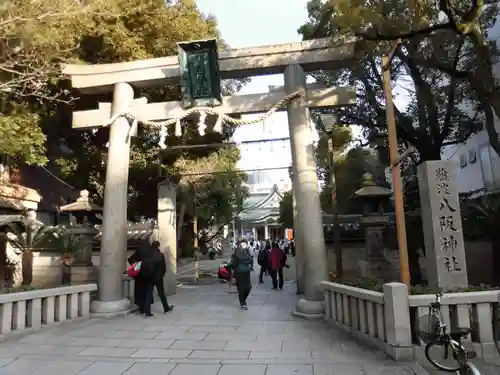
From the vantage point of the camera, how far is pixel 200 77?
9.73 m

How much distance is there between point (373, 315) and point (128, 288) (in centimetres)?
→ 662

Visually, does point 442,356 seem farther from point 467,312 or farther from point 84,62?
point 84,62

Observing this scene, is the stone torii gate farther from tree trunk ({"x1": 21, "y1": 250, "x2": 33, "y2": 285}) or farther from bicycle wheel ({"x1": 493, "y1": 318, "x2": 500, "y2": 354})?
tree trunk ({"x1": 21, "y1": 250, "x2": 33, "y2": 285})

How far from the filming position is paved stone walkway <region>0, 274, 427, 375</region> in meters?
5.29

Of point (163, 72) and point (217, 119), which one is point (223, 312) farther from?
point (163, 72)

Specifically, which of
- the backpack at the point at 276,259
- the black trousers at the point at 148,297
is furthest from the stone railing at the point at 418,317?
the backpack at the point at 276,259

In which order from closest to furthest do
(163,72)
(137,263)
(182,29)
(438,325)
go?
(438,325) < (137,263) < (163,72) < (182,29)

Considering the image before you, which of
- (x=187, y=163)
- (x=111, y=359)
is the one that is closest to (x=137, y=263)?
(x=111, y=359)

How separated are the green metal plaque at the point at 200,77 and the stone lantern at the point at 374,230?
6.20 meters

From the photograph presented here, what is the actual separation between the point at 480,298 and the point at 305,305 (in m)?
3.83

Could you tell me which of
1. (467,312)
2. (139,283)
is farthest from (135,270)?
(467,312)

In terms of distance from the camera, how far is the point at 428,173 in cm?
733

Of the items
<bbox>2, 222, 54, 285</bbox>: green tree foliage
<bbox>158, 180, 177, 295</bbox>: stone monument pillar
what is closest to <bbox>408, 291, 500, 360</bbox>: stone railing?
<bbox>158, 180, 177, 295</bbox>: stone monument pillar

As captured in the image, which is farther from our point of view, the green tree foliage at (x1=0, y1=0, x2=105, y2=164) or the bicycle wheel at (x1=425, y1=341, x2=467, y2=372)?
the green tree foliage at (x1=0, y1=0, x2=105, y2=164)
